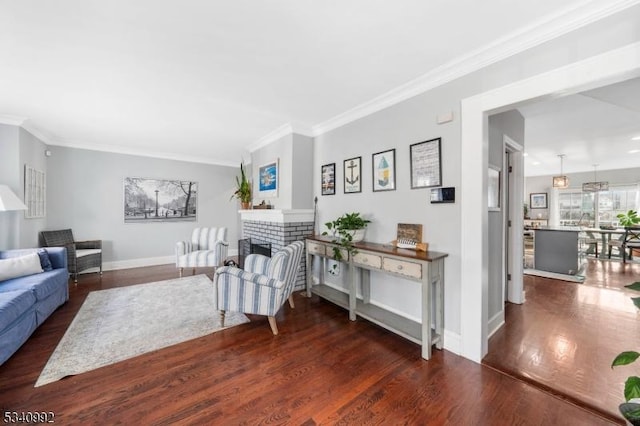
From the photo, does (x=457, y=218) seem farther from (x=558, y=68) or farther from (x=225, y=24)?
(x=225, y=24)

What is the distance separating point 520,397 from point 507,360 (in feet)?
1.57

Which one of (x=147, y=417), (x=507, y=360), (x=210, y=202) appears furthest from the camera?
(x=210, y=202)

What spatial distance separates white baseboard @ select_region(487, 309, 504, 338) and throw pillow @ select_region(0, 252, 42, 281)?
199 inches

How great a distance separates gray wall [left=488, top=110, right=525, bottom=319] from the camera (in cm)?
266

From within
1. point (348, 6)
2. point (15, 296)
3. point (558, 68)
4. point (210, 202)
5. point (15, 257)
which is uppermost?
point (348, 6)

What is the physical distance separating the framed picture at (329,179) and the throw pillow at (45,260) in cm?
364

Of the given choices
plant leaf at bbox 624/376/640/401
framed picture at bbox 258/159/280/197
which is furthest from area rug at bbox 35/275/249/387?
plant leaf at bbox 624/376/640/401

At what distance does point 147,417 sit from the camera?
158cm

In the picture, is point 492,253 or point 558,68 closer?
point 558,68

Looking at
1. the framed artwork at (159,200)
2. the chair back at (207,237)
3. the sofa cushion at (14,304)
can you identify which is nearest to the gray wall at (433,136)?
the chair back at (207,237)

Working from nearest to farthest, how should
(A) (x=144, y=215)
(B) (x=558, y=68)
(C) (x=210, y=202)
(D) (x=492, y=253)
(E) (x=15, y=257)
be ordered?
(B) (x=558, y=68)
(D) (x=492, y=253)
(E) (x=15, y=257)
(A) (x=144, y=215)
(C) (x=210, y=202)

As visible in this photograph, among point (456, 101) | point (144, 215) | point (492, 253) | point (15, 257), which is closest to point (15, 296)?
point (15, 257)

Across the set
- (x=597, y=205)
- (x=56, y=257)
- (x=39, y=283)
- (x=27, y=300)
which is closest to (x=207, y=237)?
(x=56, y=257)

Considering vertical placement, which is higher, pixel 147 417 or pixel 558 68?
pixel 558 68
